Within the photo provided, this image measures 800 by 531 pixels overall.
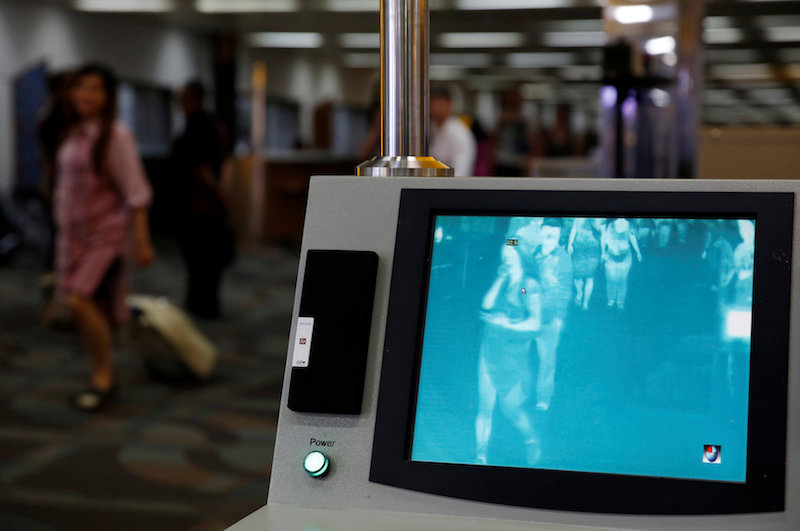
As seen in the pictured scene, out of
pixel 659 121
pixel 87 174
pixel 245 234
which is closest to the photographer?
pixel 87 174

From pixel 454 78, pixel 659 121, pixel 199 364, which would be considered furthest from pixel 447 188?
pixel 454 78

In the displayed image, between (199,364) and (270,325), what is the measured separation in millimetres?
1774

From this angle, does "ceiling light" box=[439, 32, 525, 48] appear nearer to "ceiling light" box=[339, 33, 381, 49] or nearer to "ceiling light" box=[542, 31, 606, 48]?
"ceiling light" box=[542, 31, 606, 48]

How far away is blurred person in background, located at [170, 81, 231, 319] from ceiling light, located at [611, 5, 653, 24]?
252 centimetres

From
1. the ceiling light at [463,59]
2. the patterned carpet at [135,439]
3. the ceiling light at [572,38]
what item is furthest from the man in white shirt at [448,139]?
the ceiling light at [463,59]

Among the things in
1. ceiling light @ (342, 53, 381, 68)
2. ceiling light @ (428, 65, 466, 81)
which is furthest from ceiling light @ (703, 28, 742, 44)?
ceiling light @ (428, 65, 466, 81)

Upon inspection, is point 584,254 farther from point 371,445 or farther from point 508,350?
point 371,445

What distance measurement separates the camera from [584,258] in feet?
2.95

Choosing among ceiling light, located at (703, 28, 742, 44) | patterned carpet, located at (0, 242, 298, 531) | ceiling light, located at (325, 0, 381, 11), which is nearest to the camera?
patterned carpet, located at (0, 242, 298, 531)

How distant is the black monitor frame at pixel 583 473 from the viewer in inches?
32.6

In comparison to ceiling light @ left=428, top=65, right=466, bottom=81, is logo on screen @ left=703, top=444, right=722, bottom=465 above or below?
below

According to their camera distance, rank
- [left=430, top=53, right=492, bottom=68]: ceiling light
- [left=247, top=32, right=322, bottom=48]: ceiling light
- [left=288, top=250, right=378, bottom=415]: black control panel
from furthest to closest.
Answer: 1. [left=430, top=53, right=492, bottom=68]: ceiling light
2. [left=247, top=32, right=322, bottom=48]: ceiling light
3. [left=288, top=250, right=378, bottom=415]: black control panel

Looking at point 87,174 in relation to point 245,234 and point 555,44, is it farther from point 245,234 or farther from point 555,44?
point 555,44

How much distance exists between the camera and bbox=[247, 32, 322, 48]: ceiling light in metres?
16.5
